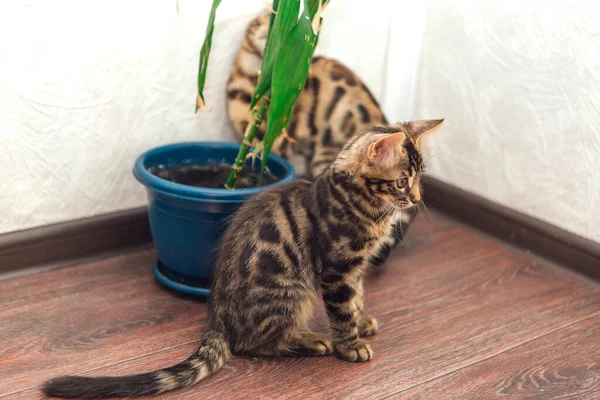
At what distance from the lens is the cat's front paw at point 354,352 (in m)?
1.44

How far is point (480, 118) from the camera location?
82.3 inches

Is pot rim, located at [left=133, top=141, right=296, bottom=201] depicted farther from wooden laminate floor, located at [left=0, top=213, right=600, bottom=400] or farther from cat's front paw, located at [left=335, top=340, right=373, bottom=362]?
cat's front paw, located at [left=335, top=340, right=373, bottom=362]

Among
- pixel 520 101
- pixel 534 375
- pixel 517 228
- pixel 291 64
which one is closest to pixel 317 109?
pixel 291 64

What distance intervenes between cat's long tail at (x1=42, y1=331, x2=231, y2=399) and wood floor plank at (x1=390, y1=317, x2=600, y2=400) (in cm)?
39

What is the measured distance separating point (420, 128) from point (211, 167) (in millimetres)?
615

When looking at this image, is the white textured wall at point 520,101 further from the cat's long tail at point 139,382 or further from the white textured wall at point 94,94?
the cat's long tail at point 139,382

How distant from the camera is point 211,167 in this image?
5.94ft

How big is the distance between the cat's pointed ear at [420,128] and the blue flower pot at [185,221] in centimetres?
35

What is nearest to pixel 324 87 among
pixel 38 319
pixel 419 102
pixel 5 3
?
pixel 419 102

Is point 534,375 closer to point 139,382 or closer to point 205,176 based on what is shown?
point 139,382

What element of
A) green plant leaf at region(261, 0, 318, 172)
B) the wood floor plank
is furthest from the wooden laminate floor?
green plant leaf at region(261, 0, 318, 172)

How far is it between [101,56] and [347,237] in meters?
0.80

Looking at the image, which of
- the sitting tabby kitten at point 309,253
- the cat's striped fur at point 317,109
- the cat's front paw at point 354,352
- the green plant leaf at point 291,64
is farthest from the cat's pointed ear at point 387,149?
the cat's striped fur at point 317,109

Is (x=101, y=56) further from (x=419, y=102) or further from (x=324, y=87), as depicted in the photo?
(x=419, y=102)
